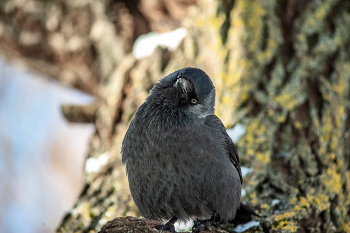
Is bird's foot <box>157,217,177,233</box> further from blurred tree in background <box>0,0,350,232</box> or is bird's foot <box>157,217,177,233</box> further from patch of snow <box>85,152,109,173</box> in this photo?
patch of snow <box>85,152,109,173</box>

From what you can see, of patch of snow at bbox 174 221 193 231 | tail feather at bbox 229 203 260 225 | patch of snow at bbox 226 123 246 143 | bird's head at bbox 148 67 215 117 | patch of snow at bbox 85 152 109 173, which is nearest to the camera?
bird's head at bbox 148 67 215 117

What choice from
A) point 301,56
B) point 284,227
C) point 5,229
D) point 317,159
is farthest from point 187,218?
point 5,229

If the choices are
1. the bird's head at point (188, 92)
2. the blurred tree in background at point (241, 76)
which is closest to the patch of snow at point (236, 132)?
the blurred tree in background at point (241, 76)

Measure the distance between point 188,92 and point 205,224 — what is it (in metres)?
1.09

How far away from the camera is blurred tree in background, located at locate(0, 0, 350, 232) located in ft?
10.3

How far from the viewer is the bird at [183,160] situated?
2.64 m

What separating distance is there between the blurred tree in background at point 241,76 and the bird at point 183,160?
448mm

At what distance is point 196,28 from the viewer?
179 inches

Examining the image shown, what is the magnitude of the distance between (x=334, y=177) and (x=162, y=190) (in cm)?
174

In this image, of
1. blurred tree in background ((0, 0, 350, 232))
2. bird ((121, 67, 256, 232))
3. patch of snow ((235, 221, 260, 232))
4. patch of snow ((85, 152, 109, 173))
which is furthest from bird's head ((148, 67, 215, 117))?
patch of snow ((85, 152, 109, 173))

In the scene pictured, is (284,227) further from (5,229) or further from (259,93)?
(5,229)

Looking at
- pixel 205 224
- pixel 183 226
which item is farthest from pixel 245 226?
pixel 183 226

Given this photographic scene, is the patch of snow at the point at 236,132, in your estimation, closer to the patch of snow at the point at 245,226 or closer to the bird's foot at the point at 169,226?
the patch of snow at the point at 245,226

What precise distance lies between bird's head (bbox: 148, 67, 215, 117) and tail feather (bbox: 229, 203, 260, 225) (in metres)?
0.89
